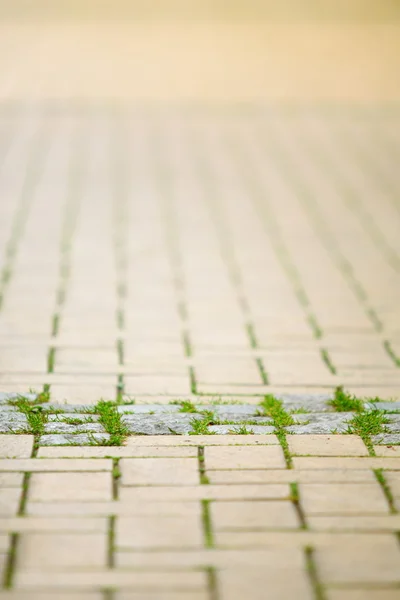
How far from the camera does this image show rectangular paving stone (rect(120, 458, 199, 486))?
2.38 meters

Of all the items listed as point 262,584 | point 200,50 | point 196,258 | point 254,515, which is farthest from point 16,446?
point 200,50

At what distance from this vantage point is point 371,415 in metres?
2.84

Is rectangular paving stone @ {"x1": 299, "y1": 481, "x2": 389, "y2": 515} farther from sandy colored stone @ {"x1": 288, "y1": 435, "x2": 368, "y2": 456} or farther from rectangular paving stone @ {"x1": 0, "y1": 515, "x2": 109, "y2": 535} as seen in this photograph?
rectangular paving stone @ {"x1": 0, "y1": 515, "x2": 109, "y2": 535}

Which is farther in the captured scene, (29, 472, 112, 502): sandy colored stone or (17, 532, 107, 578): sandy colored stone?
(29, 472, 112, 502): sandy colored stone

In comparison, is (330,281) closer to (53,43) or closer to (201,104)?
(201,104)

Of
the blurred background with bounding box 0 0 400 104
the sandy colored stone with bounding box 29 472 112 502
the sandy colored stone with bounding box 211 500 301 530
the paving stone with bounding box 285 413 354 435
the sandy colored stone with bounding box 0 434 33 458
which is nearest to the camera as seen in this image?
the sandy colored stone with bounding box 211 500 301 530

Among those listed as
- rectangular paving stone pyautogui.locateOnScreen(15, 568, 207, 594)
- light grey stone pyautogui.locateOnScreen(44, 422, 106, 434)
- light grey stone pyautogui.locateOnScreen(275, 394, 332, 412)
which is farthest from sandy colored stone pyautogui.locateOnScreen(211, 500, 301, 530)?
light grey stone pyautogui.locateOnScreen(275, 394, 332, 412)

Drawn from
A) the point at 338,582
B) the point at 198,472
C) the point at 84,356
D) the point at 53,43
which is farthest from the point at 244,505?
the point at 53,43

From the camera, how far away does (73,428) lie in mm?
2693

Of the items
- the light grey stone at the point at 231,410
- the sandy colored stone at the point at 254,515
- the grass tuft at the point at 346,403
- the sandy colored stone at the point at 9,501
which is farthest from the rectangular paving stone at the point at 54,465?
the grass tuft at the point at 346,403

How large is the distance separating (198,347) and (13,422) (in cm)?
103

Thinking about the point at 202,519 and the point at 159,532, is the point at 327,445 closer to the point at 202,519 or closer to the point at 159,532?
the point at 202,519

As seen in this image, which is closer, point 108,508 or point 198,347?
point 108,508

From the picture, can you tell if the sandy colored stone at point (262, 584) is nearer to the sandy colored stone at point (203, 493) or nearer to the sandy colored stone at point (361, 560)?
the sandy colored stone at point (361, 560)
